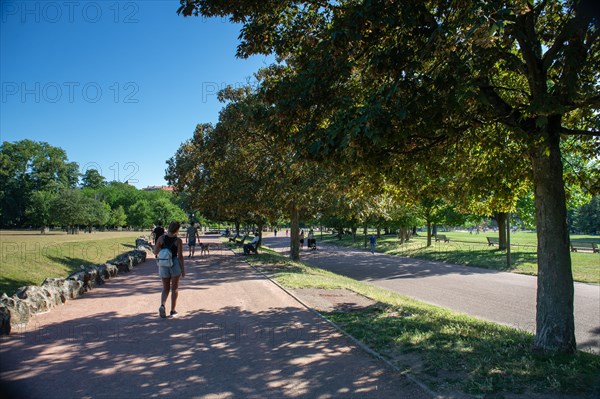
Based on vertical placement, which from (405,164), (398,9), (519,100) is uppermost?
(398,9)

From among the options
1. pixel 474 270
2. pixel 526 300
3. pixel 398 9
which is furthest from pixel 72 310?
pixel 474 270

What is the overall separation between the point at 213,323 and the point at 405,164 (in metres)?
4.73

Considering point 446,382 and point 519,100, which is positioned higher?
point 519,100

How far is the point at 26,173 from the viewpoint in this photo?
73688 mm

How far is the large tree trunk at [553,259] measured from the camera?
534 cm

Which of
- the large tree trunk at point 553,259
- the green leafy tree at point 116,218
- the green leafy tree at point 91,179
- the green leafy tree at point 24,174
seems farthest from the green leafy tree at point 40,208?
the large tree trunk at point 553,259

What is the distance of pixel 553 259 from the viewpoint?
214 inches

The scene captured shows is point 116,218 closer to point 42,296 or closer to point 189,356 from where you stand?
point 42,296

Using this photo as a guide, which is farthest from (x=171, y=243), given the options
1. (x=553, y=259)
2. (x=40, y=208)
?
(x=40, y=208)

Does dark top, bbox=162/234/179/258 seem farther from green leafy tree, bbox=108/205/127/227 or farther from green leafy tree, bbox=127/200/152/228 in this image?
green leafy tree, bbox=108/205/127/227

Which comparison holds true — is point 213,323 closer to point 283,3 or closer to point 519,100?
point 283,3

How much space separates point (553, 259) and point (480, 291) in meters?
8.91

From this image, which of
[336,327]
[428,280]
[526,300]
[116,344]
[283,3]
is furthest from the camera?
[428,280]

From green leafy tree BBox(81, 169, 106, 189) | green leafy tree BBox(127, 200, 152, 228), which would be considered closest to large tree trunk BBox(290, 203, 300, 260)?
green leafy tree BBox(127, 200, 152, 228)
